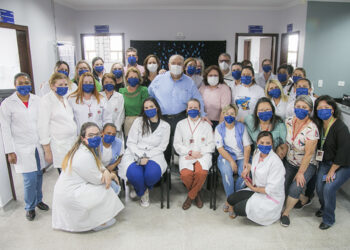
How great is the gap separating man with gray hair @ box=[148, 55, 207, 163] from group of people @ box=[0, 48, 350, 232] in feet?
0.04

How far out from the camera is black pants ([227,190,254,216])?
2.82 meters

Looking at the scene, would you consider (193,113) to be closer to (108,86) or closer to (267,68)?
(108,86)

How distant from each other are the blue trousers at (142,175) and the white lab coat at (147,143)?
0.12 m

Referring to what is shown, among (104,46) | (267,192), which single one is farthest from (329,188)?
(104,46)

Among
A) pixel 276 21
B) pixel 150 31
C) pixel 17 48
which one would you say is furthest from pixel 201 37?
pixel 17 48

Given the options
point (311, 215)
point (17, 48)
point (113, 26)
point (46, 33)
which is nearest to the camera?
point (311, 215)

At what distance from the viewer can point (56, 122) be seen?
287cm

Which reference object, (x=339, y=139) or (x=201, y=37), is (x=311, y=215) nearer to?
(x=339, y=139)

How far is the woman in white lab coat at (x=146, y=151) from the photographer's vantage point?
311 cm

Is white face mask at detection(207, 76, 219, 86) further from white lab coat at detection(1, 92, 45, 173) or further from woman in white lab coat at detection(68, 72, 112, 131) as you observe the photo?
white lab coat at detection(1, 92, 45, 173)

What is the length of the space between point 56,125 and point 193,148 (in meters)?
1.57

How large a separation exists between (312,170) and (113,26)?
6.25 meters

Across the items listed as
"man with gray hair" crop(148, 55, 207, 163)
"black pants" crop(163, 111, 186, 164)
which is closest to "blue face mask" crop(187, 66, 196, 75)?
"man with gray hair" crop(148, 55, 207, 163)

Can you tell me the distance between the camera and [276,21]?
7.40 metres
